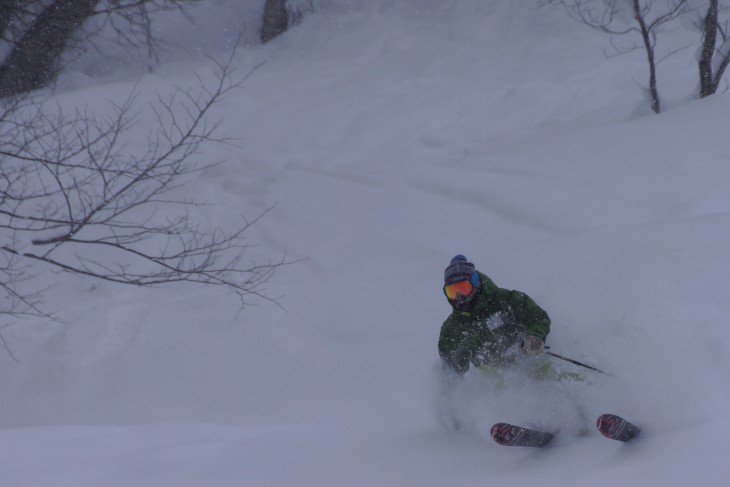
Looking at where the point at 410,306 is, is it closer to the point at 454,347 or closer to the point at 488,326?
the point at 454,347

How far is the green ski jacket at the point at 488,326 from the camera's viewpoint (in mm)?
5020

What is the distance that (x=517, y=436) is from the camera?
4.34 m

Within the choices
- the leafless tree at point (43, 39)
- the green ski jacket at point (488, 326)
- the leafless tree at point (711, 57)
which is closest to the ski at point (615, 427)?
the green ski jacket at point (488, 326)

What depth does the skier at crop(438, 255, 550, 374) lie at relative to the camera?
491 centimetres

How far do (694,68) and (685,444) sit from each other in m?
10.3

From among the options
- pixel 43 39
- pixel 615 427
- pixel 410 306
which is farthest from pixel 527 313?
pixel 43 39

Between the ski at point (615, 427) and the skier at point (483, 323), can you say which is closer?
the ski at point (615, 427)

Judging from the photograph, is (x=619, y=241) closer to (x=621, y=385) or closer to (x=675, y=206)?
(x=675, y=206)

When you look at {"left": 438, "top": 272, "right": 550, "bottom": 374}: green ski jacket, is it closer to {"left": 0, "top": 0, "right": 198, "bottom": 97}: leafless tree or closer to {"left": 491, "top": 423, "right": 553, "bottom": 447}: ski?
{"left": 491, "top": 423, "right": 553, "bottom": 447}: ski

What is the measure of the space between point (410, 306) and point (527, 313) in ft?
8.21

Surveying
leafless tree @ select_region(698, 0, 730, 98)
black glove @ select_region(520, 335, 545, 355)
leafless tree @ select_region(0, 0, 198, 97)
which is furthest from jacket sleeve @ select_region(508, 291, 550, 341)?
leafless tree @ select_region(0, 0, 198, 97)

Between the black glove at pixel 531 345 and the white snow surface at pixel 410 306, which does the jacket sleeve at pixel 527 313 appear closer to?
the black glove at pixel 531 345

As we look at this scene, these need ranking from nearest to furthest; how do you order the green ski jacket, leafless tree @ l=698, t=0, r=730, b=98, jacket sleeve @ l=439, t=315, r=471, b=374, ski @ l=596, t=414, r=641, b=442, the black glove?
1. ski @ l=596, t=414, r=641, b=442
2. the black glove
3. the green ski jacket
4. jacket sleeve @ l=439, t=315, r=471, b=374
5. leafless tree @ l=698, t=0, r=730, b=98

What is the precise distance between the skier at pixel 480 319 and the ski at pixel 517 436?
2.19 feet
